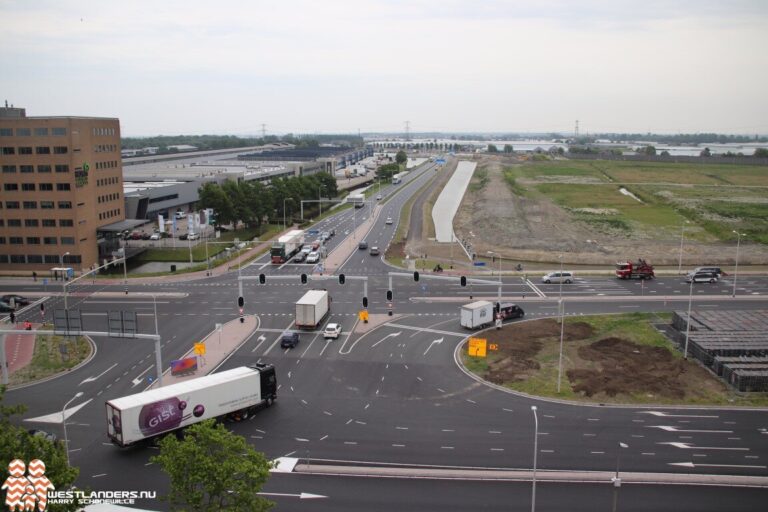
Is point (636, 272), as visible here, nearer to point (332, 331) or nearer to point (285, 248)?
point (332, 331)

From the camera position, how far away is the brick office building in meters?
88.1

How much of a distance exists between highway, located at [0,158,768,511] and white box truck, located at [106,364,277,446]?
48.8 inches

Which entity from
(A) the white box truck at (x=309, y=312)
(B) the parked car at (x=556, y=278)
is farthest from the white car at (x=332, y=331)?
(B) the parked car at (x=556, y=278)

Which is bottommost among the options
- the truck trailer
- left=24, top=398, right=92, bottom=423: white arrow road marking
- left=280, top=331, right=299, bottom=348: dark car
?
left=24, top=398, right=92, bottom=423: white arrow road marking

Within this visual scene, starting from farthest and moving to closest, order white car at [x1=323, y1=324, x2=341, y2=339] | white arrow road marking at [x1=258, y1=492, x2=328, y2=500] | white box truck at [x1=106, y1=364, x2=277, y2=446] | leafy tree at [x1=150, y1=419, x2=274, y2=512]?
white car at [x1=323, y1=324, x2=341, y2=339] → white box truck at [x1=106, y1=364, x2=277, y2=446] → white arrow road marking at [x1=258, y1=492, x2=328, y2=500] → leafy tree at [x1=150, y1=419, x2=274, y2=512]

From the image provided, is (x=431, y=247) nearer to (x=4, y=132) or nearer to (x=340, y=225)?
(x=340, y=225)

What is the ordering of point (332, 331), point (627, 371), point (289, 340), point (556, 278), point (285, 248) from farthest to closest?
point (285, 248), point (556, 278), point (332, 331), point (289, 340), point (627, 371)

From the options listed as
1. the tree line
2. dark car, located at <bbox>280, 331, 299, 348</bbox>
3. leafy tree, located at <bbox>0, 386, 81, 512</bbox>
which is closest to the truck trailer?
the tree line

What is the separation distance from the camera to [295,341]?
5506 centimetres

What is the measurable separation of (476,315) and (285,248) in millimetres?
39366

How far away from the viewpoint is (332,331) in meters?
57.0

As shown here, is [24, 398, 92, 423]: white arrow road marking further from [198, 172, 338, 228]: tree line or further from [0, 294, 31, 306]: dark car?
[198, 172, 338, 228]: tree line

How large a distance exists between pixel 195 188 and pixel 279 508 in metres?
124

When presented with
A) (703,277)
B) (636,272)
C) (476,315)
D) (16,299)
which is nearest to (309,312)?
(476,315)
